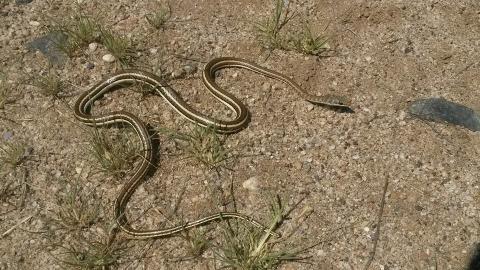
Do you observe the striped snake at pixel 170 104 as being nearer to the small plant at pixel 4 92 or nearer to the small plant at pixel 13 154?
the small plant at pixel 13 154

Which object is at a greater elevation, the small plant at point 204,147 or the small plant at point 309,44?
the small plant at point 309,44

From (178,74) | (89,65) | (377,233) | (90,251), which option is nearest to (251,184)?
(377,233)

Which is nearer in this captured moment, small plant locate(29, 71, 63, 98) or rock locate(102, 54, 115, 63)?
small plant locate(29, 71, 63, 98)

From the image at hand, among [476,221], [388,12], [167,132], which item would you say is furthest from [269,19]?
[476,221]

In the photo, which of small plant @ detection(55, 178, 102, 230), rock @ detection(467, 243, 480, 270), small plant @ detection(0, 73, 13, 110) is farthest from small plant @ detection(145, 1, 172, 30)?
rock @ detection(467, 243, 480, 270)

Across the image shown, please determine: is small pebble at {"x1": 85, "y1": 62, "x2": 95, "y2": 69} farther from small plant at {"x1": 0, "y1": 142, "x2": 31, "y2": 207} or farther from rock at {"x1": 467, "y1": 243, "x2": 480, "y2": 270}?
rock at {"x1": 467, "y1": 243, "x2": 480, "y2": 270}

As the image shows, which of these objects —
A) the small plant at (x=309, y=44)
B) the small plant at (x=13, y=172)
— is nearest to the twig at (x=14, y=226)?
the small plant at (x=13, y=172)
